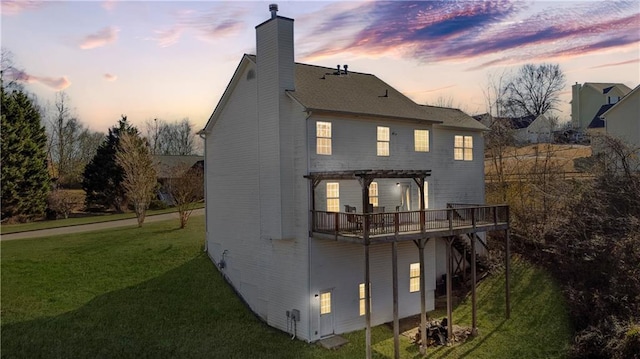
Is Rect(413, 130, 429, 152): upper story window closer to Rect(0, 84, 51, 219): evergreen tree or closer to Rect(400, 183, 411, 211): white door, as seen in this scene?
Rect(400, 183, 411, 211): white door

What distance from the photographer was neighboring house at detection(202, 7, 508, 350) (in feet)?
49.5

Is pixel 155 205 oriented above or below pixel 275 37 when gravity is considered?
below

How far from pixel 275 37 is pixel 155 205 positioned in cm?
2683

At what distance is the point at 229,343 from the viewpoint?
47.6 ft

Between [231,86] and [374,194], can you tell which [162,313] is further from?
[231,86]

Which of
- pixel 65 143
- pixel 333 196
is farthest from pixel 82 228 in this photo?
pixel 65 143

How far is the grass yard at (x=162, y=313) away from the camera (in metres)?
14.2

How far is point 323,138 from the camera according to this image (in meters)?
15.7

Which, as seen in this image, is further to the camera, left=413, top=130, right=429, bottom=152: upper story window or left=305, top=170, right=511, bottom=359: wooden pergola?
left=413, top=130, right=429, bottom=152: upper story window

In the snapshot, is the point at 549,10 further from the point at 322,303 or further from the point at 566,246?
the point at 322,303

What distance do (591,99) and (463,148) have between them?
43.2 m

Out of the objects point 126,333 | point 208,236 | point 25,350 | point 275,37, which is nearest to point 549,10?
point 275,37

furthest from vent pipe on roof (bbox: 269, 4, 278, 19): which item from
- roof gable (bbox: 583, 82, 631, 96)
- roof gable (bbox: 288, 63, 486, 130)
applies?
roof gable (bbox: 583, 82, 631, 96)

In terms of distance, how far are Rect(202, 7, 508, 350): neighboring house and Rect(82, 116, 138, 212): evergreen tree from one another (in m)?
19.9
